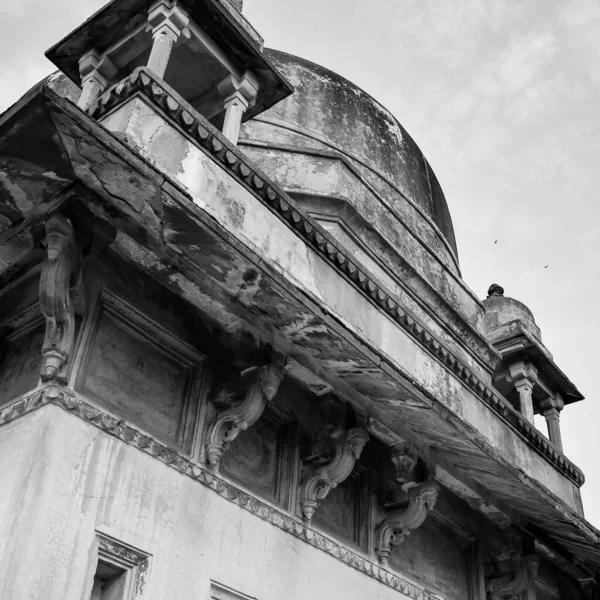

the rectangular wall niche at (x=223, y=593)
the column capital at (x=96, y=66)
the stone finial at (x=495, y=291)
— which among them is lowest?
the rectangular wall niche at (x=223, y=593)

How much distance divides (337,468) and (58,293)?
2.60 m

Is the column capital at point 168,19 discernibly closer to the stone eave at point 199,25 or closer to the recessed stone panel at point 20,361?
the stone eave at point 199,25

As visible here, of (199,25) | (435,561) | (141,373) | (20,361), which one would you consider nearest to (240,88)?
(199,25)

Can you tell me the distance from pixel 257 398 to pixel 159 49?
2618 millimetres

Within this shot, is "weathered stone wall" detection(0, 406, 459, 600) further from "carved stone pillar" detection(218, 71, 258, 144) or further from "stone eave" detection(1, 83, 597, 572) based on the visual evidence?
"carved stone pillar" detection(218, 71, 258, 144)

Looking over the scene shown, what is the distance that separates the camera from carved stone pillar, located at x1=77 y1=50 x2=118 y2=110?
273 inches

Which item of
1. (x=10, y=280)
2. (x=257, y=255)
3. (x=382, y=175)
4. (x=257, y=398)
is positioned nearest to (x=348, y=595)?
(x=257, y=398)

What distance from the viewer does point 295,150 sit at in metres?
10.4

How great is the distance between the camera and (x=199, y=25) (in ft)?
22.1

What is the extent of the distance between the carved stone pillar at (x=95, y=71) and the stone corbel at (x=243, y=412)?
266 cm

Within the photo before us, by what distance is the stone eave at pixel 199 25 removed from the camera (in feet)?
21.9

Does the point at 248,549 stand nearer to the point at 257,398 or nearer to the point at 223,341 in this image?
the point at 257,398

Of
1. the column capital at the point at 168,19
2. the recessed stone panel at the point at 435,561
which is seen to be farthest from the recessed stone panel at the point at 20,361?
the recessed stone panel at the point at 435,561

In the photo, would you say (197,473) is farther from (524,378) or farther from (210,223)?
(524,378)
